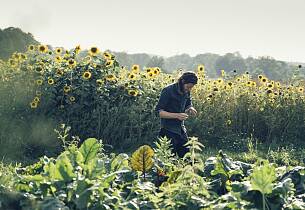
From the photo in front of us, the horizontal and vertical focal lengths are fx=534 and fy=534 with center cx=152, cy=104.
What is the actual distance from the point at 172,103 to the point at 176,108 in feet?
0.26

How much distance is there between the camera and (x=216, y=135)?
9141 mm

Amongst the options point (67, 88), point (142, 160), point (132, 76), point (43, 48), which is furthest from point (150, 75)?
point (142, 160)

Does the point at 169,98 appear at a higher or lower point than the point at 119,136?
higher

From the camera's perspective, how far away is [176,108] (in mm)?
5934

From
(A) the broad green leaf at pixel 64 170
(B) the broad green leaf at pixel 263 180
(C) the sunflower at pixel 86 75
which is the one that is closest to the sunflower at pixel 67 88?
(C) the sunflower at pixel 86 75

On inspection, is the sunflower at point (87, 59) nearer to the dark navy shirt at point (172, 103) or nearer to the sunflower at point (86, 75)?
the sunflower at point (86, 75)

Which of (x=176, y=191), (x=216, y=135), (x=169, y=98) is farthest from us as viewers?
(x=216, y=135)

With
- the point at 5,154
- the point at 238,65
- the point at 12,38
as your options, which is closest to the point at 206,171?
the point at 5,154

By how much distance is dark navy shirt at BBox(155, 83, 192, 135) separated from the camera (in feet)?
19.0

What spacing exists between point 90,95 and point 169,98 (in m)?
2.42

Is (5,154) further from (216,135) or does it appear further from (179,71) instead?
(179,71)

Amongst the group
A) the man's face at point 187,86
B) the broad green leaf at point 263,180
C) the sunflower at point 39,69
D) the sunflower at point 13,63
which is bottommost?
the broad green leaf at point 263,180

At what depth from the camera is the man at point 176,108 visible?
5645 millimetres

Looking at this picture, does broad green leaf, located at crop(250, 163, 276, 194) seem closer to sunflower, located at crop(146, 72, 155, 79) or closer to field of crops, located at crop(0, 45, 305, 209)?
field of crops, located at crop(0, 45, 305, 209)
